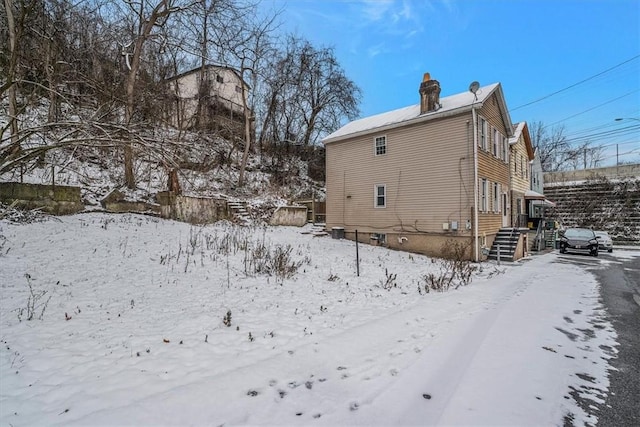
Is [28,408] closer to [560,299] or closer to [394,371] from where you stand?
[394,371]

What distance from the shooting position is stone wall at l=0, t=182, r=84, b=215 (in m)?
9.31

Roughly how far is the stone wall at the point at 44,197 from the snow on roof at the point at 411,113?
461 inches

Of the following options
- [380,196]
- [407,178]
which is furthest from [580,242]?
[380,196]

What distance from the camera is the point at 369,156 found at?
15.5m

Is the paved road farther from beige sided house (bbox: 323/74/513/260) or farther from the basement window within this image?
the basement window

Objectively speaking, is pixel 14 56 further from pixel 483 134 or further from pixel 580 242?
pixel 580 242

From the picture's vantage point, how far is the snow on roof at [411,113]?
503 inches

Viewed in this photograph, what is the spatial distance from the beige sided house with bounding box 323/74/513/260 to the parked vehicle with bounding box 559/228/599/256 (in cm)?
350

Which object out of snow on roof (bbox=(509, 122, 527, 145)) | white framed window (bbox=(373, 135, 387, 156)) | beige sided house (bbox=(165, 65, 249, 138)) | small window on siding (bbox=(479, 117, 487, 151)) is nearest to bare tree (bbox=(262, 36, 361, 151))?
beige sided house (bbox=(165, 65, 249, 138))

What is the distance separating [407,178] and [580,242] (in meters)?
10.2

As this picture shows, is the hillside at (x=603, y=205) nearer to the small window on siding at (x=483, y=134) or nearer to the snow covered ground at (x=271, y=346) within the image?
the small window on siding at (x=483, y=134)

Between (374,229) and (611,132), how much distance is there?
103 ft

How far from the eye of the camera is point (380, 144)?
15.1 meters

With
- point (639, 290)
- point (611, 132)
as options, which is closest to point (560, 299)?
point (639, 290)
